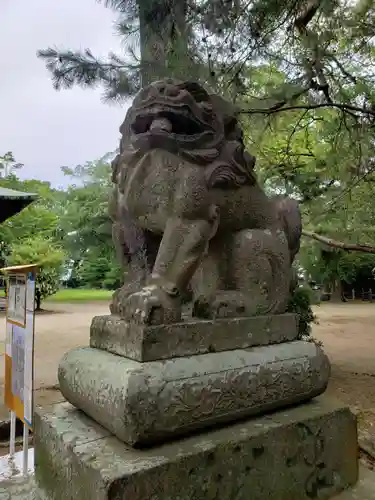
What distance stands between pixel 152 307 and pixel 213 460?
1.46ft

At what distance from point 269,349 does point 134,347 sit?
18.9 inches

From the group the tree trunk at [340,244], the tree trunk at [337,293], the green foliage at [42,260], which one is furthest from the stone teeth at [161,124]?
the tree trunk at [337,293]

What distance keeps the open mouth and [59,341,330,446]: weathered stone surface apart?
74cm

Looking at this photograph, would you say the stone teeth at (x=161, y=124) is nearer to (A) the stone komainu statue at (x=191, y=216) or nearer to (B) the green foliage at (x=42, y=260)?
(A) the stone komainu statue at (x=191, y=216)

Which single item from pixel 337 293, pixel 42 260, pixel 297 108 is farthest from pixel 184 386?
pixel 337 293

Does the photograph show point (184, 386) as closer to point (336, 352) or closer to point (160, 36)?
point (160, 36)

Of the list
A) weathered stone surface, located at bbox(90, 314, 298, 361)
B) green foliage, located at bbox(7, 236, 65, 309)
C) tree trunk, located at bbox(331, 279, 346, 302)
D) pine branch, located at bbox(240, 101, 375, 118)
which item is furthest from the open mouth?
tree trunk, located at bbox(331, 279, 346, 302)

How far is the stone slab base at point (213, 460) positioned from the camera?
1013 millimetres

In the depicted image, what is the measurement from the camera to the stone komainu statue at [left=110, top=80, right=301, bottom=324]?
1324 mm

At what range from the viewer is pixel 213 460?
1125 mm

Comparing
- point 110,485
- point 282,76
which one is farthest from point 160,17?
point 110,485

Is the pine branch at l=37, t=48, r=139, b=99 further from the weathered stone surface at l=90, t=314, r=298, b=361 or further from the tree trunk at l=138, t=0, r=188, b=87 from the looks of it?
the weathered stone surface at l=90, t=314, r=298, b=361

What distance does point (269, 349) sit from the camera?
1393mm

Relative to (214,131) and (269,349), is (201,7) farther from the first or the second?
(269,349)
